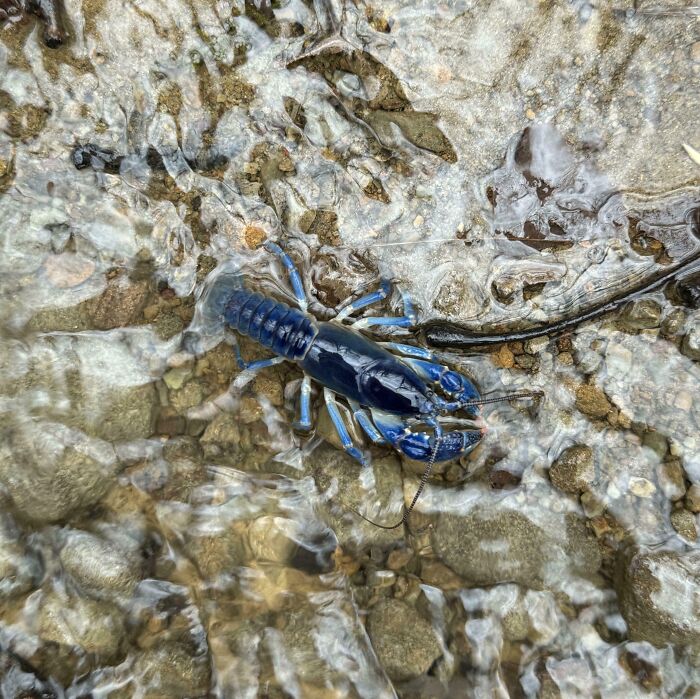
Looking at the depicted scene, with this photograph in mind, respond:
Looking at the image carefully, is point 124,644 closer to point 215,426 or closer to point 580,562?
point 215,426

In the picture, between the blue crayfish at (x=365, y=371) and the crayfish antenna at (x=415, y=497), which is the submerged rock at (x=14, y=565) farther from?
the crayfish antenna at (x=415, y=497)

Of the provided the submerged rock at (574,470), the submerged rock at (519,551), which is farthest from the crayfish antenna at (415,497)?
the submerged rock at (574,470)

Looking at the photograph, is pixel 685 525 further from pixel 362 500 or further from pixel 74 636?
pixel 74 636

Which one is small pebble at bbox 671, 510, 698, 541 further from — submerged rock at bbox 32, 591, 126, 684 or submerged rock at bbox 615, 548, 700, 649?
submerged rock at bbox 32, 591, 126, 684

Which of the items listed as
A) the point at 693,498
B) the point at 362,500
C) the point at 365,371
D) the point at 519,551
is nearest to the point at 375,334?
the point at 365,371

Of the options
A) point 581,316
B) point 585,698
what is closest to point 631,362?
point 581,316

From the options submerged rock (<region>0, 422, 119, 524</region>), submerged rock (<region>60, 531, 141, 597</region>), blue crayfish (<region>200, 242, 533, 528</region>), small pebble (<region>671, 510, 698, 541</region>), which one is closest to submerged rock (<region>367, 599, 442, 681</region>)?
blue crayfish (<region>200, 242, 533, 528</region>)
